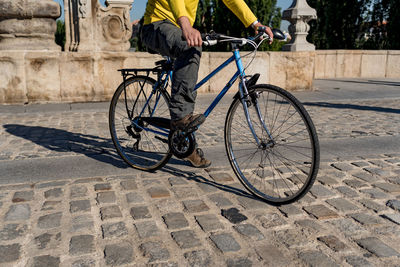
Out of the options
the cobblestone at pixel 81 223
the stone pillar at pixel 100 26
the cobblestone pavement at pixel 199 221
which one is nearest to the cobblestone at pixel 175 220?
the cobblestone pavement at pixel 199 221

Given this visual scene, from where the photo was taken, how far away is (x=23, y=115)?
22.6ft

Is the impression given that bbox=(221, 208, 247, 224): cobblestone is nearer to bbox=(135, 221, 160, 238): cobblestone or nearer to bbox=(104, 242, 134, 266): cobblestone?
bbox=(135, 221, 160, 238): cobblestone

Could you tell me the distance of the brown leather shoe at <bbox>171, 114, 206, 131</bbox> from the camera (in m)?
3.21

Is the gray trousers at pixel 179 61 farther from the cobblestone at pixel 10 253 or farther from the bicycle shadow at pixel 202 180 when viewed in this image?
the cobblestone at pixel 10 253

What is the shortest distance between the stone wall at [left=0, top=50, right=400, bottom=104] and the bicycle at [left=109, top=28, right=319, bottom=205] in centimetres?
393

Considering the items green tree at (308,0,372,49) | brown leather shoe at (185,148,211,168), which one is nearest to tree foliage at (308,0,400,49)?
green tree at (308,0,372,49)

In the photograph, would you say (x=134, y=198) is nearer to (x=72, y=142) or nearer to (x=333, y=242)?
(x=333, y=242)

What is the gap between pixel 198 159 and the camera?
3.91 metres

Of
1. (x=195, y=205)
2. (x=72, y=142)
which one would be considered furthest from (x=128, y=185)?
(x=72, y=142)

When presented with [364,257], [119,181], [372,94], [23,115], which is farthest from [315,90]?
[364,257]

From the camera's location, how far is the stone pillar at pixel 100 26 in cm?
850

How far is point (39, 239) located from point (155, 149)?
2.12 m

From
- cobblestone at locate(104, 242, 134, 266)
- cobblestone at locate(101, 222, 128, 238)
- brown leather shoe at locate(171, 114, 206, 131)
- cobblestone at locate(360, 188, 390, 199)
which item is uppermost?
brown leather shoe at locate(171, 114, 206, 131)

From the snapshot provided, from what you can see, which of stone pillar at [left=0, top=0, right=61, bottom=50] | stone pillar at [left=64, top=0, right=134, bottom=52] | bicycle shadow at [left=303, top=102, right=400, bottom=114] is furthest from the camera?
stone pillar at [left=64, top=0, right=134, bottom=52]
